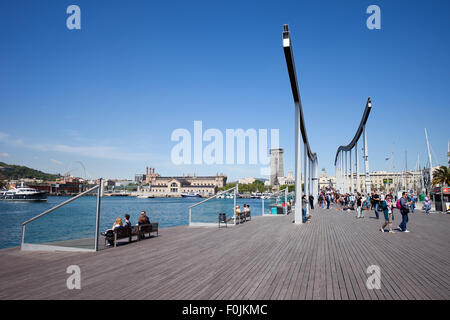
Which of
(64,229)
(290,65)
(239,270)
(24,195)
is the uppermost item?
(290,65)

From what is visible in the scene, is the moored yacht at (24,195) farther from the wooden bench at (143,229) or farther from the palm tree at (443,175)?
the palm tree at (443,175)

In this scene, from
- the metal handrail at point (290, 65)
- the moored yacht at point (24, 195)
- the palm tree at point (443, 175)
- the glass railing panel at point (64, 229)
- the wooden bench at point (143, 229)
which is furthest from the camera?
the moored yacht at point (24, 195)

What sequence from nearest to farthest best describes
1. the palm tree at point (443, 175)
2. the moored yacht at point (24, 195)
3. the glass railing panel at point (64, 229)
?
1. the glass railing panel at point (64, 229)
2. the palm tree at point (443, 175)
3. the moored yacht at point (24, 195)

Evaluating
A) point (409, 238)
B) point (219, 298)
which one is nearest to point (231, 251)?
point (219, 298)

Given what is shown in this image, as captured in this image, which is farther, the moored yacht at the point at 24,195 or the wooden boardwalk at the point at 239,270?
the moored yacht at the point at 24,195

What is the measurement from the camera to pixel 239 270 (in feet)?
22.1

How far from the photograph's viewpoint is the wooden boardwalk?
5188 mm

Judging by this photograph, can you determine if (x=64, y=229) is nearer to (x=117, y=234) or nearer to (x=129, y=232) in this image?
(x=117, y=234)

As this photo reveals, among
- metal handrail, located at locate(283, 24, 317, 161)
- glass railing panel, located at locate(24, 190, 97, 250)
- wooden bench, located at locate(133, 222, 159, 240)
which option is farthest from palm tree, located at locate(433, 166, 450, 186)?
glass railing panel, located at locate(24, 190, 97, 250)

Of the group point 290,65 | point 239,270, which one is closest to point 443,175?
point 290,65

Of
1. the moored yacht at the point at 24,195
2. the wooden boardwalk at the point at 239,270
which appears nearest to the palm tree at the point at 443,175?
the wooden boardwalk at the point at 239,270

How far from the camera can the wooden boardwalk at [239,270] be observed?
17.0ft

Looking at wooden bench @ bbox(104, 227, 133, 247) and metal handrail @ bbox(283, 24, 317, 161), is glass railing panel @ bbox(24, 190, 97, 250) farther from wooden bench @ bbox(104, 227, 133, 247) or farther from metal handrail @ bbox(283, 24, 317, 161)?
metal handrail @ bbox(283, 24, 317, 161)
